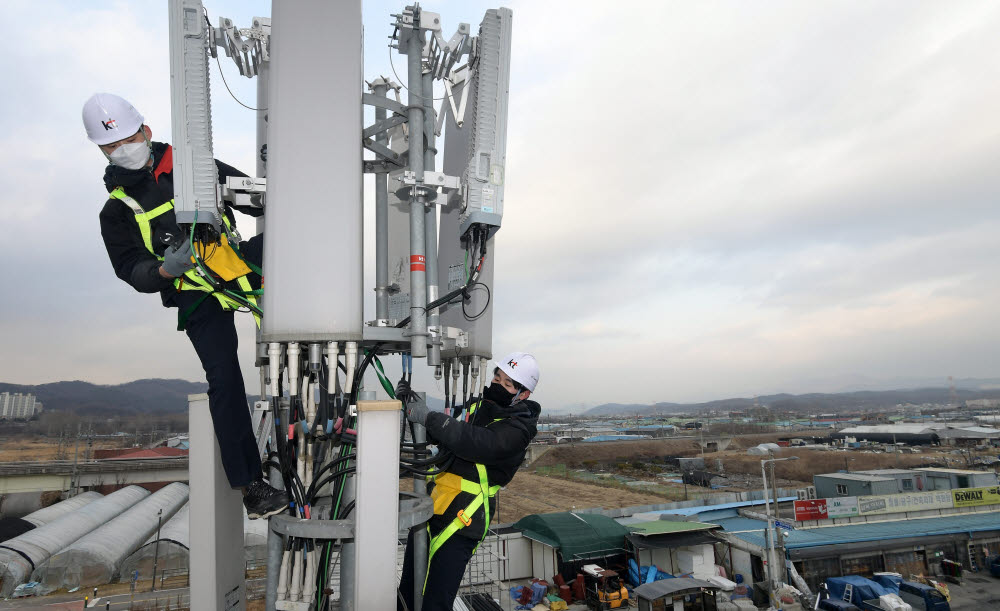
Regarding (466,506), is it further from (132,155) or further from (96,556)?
(96,556)

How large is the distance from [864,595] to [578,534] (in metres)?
11.6

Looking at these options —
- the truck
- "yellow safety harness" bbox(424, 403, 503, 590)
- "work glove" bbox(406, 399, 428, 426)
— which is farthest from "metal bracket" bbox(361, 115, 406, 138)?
the truck

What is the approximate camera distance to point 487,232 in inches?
205

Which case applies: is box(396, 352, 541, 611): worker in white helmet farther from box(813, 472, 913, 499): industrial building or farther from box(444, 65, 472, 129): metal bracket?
box(813, 472, 913, 499): industrial building

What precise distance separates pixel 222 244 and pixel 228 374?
3.72 ft

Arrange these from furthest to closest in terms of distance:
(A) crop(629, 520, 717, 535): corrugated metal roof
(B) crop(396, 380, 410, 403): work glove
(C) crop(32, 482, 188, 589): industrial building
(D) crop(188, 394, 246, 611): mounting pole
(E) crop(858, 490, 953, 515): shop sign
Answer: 1. (E) crop(858, 490, 953, 515): shop sign
2. (C) crop(32, 482, 188, 589): industrial building
3. (A) crop(629, 520, 717, 535): corrugated metal roof
4. (B) crop(396, 380, 410, 403): work glove
5. (D) crop(188, 394, 246, 611): mounting pole

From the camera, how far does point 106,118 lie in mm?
4371

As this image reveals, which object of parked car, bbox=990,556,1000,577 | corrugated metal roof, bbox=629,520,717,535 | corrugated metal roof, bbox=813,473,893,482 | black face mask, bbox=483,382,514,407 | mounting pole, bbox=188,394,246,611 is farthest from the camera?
corrugated metal roof, bbox=813,473,893,482

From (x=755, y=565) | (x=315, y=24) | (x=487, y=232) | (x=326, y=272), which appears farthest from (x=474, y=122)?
(x=755, y=565)

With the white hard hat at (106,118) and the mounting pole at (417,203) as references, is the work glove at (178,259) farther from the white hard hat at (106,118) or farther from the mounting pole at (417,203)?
the mounting pole at (417,203)

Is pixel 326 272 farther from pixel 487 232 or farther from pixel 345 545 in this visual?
pixel 345 545

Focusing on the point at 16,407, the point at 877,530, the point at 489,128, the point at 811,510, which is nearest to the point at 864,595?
the point at 811,510

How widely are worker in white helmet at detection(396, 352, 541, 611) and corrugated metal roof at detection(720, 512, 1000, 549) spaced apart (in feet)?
80.9

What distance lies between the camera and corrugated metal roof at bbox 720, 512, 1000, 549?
2619 centimetres
